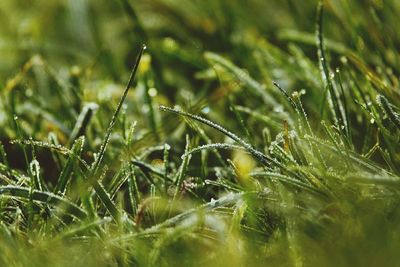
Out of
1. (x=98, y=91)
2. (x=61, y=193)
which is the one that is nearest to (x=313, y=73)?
(x=98, y=91)

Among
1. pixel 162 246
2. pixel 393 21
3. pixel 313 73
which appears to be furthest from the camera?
pixel 393 21

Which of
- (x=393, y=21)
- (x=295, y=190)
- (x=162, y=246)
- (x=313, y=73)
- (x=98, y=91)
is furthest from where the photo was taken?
(x=393, y=21)

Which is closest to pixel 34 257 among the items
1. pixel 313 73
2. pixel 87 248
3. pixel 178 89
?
pixel 87 248

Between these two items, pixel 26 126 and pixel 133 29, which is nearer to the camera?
pixel 26 126

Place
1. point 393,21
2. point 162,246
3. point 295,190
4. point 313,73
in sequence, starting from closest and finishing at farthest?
point 162,246 < point 295,190 < point 313,73 < point 393,21

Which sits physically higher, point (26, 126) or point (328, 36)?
point (328, 36)

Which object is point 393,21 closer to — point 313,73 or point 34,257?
point 313,73
